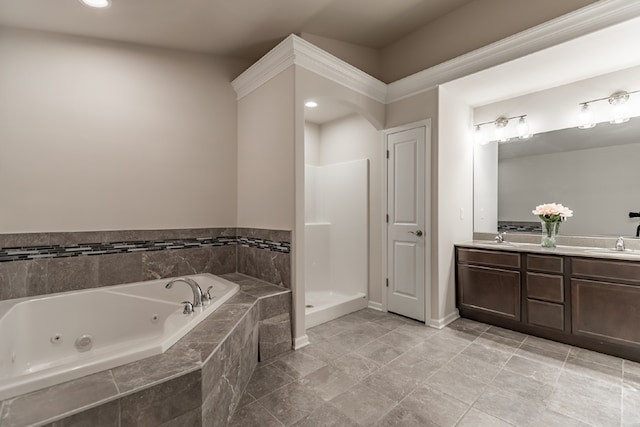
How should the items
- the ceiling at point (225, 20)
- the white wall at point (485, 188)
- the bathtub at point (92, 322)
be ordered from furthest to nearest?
1. the white wall at point (485, 188)
2. the ceiling at point (225, 20)
3. the bathtub at point (92, 322)

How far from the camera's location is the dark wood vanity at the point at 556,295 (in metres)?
2.24

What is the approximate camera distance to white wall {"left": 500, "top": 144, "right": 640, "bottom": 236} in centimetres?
261

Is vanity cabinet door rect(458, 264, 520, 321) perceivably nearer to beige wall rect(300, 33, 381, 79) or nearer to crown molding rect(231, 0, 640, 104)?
crown molding rect(231, 0, 640, 104)

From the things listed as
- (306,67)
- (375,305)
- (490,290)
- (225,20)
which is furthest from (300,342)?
(225,20)

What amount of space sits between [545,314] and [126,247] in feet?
12.5

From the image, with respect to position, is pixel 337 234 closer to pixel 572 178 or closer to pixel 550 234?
pixel 550 234

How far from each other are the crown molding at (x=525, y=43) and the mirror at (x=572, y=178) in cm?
107

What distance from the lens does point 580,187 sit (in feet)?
9.34

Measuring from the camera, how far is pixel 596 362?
88.2 inches

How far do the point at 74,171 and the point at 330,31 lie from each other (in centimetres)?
268

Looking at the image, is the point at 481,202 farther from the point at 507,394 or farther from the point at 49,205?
the point at 49,205

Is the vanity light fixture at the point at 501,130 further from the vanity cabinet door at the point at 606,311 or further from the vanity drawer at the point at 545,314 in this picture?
the vanity drawer at the point at 545,314

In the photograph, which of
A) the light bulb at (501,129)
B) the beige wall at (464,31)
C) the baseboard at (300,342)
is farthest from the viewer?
the light bulb at (501,129)

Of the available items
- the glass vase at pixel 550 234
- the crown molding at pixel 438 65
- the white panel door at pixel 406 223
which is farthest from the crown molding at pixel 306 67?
the glass vase at pixel 550 234
